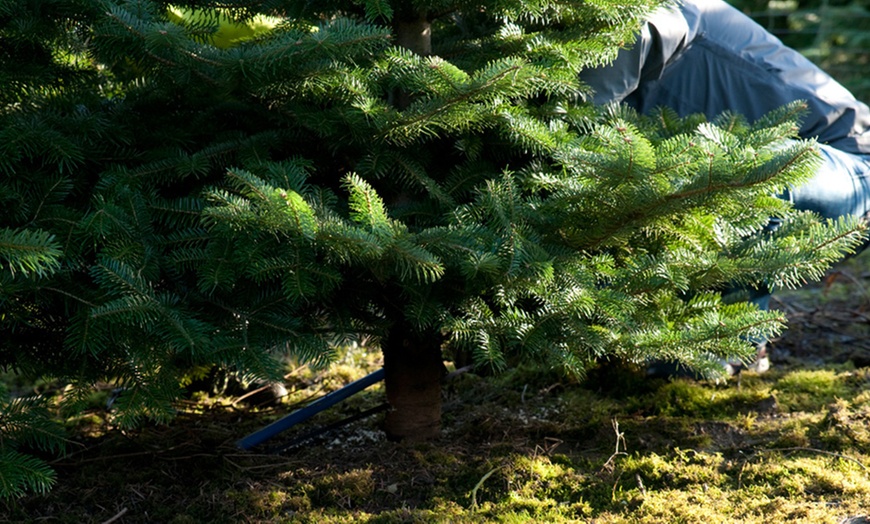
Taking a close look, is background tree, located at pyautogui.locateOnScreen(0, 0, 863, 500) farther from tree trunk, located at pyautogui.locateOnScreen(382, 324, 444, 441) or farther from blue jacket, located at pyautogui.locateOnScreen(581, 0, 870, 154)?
blue jacket, located at pyautogui.locateOnScreen(581, 0, 870, 154)

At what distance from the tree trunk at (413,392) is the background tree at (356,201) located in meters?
0.10

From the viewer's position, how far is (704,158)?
1.79m

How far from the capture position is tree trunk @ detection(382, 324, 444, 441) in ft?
A: 8.34

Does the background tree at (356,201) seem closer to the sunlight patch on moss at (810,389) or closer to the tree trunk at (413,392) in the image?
the tree trunk at (413,392)

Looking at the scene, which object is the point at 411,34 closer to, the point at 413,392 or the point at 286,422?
the point at 413,392

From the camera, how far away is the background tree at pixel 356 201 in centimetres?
183

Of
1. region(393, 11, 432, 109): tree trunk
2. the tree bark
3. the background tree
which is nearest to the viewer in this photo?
the background tree

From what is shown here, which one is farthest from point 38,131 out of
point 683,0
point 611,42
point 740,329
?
point 683,0

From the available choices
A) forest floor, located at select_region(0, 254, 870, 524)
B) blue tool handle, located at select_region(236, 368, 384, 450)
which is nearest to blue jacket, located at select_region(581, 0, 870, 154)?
forest floor, located at select_region(0, 254, 870, 524)

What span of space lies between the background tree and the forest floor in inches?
14.8

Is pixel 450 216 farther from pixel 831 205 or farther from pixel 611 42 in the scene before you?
pixel 831 205

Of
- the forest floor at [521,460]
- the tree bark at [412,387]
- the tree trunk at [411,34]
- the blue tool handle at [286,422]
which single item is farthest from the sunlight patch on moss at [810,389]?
the tree trunk at [411,34]

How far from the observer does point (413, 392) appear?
2.56 metres

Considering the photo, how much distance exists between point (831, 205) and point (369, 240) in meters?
1.93
